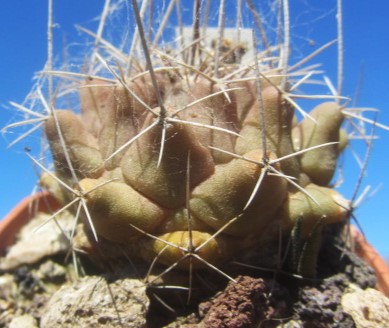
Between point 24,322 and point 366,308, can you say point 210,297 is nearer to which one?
point 366,308

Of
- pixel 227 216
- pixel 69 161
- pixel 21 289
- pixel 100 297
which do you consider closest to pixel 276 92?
pixel 227 216

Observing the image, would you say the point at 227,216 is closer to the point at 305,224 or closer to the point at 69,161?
the point at 305,224

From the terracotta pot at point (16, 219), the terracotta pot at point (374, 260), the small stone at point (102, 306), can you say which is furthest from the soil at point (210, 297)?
the terracotta pot at point (16, 219)

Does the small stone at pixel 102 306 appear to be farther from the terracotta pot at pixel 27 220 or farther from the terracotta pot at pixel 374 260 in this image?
the terracotta pot at pixel 374 260

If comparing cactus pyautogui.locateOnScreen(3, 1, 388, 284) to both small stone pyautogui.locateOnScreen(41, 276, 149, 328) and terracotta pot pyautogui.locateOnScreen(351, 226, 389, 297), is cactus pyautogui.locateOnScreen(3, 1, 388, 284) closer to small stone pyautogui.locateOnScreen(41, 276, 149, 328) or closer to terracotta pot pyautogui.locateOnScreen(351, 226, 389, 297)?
small stone pyautogui.locateOnScreen(41, 276, 149, 328)

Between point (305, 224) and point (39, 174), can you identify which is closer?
point (305, 224)

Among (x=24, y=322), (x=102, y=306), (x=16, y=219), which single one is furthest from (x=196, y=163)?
(x=16, y=219)

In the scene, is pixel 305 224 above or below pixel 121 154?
below
